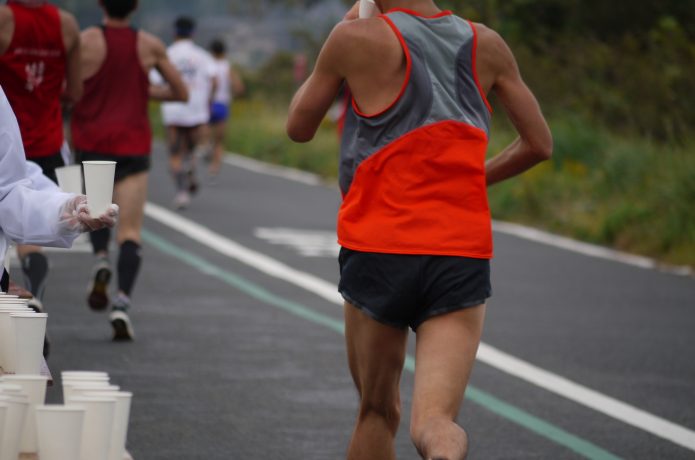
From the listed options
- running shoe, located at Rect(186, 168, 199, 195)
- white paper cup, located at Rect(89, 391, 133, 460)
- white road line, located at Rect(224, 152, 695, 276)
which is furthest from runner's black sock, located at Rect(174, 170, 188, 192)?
white paper cup, located at Rect(89, 391, 133, 460)

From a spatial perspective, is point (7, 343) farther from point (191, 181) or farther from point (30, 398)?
point (191, 181)

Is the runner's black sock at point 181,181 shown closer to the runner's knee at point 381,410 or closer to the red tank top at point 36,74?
the red tank top at point 36,74

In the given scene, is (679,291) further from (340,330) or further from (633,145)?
(633,145)

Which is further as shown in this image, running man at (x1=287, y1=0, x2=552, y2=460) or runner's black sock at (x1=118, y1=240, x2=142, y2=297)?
runner's black sock at (x1=118, y1=240, x2=142, y2=297)

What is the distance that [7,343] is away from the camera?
4.41 metres

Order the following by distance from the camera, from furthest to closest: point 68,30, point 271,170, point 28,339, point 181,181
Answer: point 271,170, point 181,181, point 68,30, point 28,339

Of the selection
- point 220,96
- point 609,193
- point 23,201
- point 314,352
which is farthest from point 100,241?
point 220,96

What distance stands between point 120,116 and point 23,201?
6.00 meters

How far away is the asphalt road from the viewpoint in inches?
310

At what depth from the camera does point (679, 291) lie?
14125mm

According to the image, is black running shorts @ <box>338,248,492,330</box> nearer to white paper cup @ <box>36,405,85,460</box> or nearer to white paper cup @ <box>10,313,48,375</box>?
white paper cup @ <box>10,313,48,375</box>

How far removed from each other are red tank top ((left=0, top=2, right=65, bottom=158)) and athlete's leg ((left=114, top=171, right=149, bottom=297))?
132 centimetres

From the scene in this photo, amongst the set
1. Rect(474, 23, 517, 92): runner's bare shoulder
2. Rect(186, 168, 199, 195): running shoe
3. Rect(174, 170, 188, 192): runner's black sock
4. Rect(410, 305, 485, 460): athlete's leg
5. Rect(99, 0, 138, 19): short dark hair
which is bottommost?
Rect(186, 168, 199, 195): running shoe

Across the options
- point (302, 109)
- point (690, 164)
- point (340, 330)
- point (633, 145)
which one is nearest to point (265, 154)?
point (633, 145)
